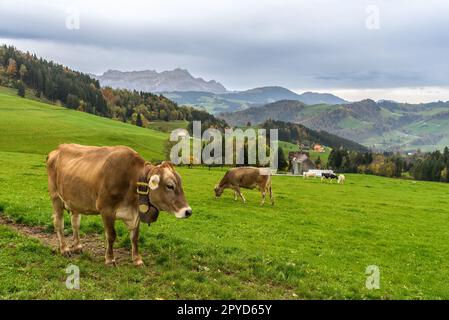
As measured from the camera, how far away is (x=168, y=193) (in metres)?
11.1

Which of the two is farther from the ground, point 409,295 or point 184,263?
point 184,263

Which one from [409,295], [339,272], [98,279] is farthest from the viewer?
[339,272]

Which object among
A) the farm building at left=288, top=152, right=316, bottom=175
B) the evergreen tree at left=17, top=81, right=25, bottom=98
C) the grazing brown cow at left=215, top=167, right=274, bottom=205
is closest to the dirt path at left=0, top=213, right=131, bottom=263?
the grazing brown cow at left=215, top=167, right=274, bottom=205

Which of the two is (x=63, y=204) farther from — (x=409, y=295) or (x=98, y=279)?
(x=409, y=295)

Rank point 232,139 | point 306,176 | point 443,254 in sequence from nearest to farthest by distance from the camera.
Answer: point 443,254 → point 306,176 → point 232,139

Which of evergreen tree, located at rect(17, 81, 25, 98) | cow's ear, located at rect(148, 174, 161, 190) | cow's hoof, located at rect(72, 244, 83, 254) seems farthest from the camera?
evergreen tree, located at rect(17, 81, 25, 98)

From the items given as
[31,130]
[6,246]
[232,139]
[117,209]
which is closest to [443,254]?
[117,209]

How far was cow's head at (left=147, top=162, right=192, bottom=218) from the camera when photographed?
1099cm

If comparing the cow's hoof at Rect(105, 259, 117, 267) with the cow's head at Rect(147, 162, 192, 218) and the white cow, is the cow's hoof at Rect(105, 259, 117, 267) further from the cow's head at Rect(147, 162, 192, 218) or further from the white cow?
the white cow

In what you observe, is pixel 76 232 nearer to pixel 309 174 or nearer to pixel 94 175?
pixel 94 175

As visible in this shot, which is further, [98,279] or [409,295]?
[409,295]

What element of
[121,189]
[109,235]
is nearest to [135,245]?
[109,235]

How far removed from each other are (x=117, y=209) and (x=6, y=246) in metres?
4.40
